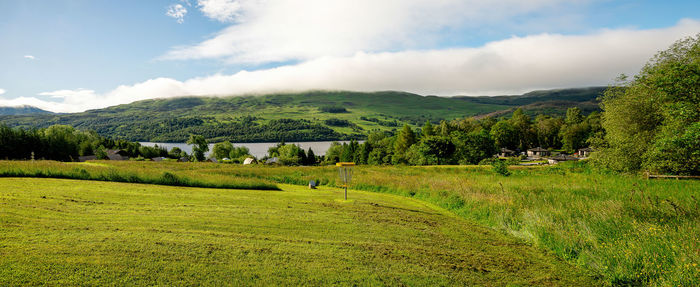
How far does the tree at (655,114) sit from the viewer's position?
21.0m

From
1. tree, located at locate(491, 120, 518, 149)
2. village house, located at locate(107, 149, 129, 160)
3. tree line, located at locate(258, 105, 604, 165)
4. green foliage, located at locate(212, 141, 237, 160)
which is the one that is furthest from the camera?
green foliage, located at locate(212, 141, 237, 160)

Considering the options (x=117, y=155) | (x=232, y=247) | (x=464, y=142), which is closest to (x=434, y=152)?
(x=464, y=142)

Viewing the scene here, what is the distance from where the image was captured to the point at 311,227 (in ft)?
30.5

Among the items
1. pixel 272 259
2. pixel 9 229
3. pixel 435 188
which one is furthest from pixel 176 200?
pixel 435 188

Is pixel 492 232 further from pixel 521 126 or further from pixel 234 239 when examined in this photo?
pixel 521 126

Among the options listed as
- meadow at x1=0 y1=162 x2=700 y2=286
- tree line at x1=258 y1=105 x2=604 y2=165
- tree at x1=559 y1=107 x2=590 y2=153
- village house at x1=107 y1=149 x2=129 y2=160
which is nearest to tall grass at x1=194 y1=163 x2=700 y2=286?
meadow at x1=0 y1=162 x2=700 y2=286

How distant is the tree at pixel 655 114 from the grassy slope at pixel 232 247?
63.9 feet

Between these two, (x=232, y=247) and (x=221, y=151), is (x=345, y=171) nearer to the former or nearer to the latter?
(x=232, y=247)

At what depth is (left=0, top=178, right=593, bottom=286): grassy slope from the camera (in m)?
5.59

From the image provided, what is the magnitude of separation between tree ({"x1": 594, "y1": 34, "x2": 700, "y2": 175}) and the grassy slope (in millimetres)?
19479

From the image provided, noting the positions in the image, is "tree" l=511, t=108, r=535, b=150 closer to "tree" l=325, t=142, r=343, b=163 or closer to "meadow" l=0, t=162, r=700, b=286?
"tree" l=325, t=142, r=343, b=163

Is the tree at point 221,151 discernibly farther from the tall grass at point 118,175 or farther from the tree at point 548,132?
the tall grass at point 118,175

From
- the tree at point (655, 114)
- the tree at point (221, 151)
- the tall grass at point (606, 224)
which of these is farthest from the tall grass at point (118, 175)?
the tree at point (221, 151)

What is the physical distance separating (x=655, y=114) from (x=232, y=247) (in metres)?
36.3
